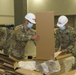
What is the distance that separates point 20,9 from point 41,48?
14.4 ft

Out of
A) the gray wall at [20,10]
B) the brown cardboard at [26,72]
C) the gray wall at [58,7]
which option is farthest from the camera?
the gray wall at [58,7]

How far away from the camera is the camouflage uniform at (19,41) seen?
Answer: 3.60 metres

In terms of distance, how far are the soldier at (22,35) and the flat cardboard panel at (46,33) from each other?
47 cm

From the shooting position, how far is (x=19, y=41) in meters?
3.74

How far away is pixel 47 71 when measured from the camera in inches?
103

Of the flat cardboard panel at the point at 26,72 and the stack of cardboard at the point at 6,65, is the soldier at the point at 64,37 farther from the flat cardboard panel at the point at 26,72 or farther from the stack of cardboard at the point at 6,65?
the flat cardboard panel at the point at 26,72

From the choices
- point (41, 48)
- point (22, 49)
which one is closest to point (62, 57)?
point (41, 48)

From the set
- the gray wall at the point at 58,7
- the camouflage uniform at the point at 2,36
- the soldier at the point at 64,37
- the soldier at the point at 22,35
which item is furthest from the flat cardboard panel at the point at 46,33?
the gray wall at the point at 58,7

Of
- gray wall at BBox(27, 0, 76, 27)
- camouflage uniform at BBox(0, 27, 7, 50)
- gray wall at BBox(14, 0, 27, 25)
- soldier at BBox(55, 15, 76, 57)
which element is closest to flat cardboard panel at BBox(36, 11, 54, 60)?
soldier at BBox(55, 15, 76, 57)

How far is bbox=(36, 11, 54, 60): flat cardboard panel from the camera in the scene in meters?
3.02

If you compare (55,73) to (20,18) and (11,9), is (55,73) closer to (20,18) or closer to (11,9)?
(20,18)

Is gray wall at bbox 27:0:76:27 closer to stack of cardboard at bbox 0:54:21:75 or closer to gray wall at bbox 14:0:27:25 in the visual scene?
gray wall at bbox 14:0:27:25

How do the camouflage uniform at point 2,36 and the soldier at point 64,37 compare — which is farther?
the camouflage uniform at point 2,36

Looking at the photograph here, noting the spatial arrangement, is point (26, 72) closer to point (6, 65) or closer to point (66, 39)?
point (6, 65)
